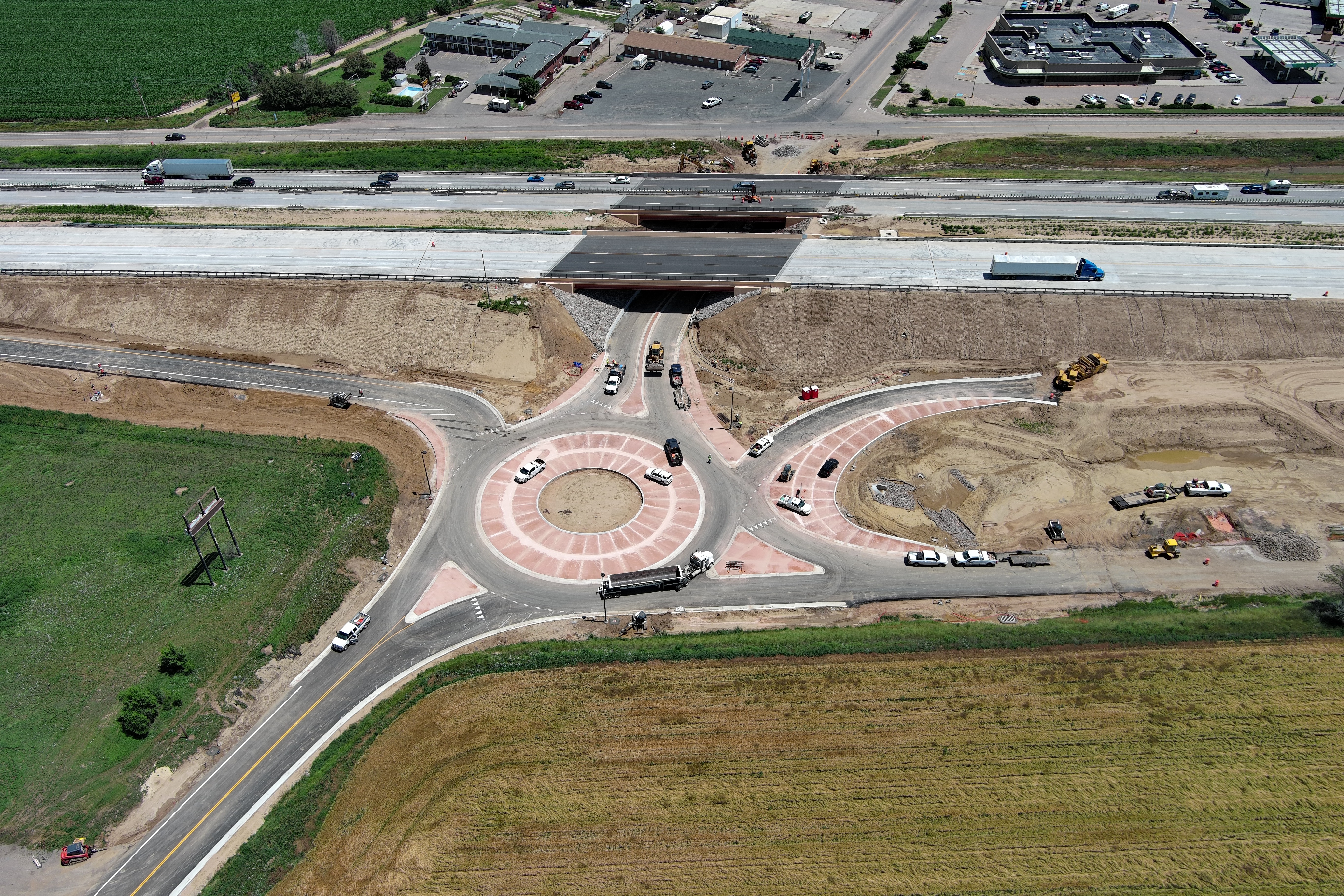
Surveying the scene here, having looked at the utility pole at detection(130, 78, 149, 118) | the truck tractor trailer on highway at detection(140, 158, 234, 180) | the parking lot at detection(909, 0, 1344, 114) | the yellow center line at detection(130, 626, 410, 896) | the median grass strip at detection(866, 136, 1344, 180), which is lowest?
the yellow center line at detection(130, 626, 410, 896)

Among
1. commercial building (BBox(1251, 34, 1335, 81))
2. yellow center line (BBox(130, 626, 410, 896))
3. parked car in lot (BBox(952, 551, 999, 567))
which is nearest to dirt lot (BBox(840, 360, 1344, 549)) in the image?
parked car in lot (BBox(952, 551, 999, 567))

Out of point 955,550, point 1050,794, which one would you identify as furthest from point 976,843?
point 955,550

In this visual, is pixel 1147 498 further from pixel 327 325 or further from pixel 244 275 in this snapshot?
pixel 244 275

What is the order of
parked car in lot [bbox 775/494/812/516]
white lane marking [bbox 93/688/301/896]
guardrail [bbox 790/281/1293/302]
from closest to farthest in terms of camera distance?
white lane marking [bbox 93/688/301/896] < parked car in lot [bbox 775/494/812/516] < guardrail [bbox 790/281/1293/302]

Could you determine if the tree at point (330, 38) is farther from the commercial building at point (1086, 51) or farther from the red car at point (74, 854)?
the red car at point (74, 854)

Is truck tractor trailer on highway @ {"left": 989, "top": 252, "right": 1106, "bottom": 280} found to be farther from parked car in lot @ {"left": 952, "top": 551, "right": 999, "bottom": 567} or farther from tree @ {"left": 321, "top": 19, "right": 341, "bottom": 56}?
tree @ {"left": 321, "top": 19, "right": 341, "bottom": 56}

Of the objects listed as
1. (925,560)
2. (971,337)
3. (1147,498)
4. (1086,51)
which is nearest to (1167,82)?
(1086,51)

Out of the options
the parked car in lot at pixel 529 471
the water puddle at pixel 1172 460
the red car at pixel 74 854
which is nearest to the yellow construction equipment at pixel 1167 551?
the water puddle at pixel 1172 460

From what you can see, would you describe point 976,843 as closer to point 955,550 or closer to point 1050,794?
point 1050,794
